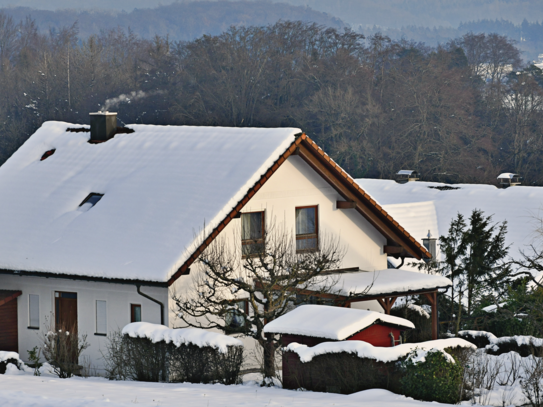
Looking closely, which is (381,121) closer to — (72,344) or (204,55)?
(204,55)

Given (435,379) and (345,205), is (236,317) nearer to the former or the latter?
(345,205)

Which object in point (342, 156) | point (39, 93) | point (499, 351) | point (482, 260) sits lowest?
point (499, 351)

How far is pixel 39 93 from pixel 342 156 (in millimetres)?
32096

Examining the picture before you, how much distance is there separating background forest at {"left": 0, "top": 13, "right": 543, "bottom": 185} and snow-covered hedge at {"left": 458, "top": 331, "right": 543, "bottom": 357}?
58027mm

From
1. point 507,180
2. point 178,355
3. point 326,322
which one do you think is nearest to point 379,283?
point 326,322

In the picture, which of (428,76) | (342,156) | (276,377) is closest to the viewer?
(276,377)

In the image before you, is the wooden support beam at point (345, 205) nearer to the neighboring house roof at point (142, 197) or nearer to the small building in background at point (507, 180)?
the neighboring house roof at point (142, 197)

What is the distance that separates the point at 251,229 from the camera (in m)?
24.6

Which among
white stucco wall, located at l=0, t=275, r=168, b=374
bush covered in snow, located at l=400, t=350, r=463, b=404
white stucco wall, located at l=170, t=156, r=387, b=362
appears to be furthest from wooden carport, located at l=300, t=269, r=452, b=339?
bush covered in snow, located at l=400, t=350, r=463, b=404

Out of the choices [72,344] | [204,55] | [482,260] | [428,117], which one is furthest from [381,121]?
[72,344]

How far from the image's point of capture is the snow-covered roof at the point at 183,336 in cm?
1913

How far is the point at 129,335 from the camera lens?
20.1m

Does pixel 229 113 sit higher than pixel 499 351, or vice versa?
pixel 229 113

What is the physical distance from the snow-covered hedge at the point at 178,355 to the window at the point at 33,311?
17.8 feet
